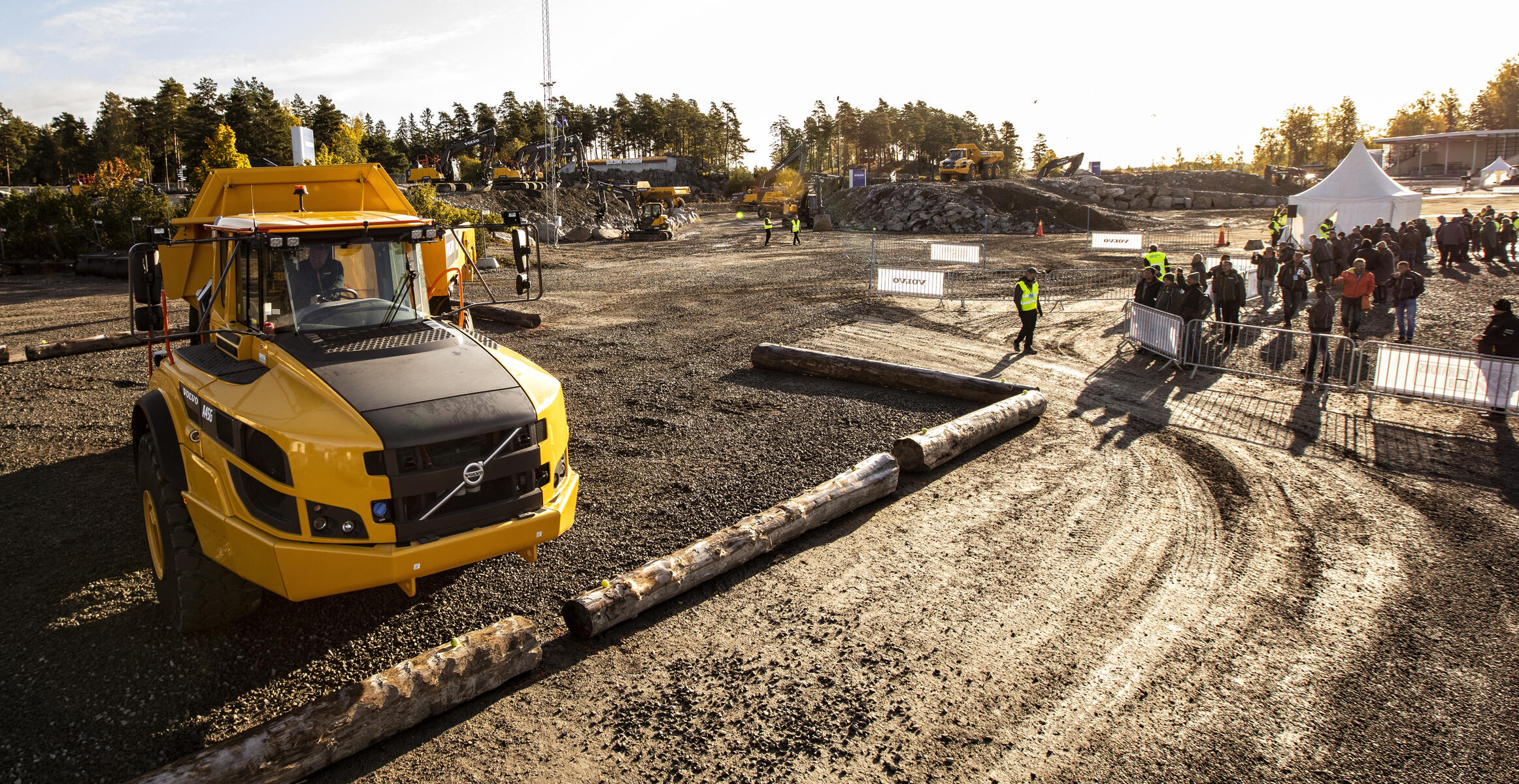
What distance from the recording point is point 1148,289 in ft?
50.6

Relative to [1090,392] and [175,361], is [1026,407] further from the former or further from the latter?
[175,361]

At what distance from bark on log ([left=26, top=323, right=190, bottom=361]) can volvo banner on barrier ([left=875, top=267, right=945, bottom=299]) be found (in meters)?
15.6

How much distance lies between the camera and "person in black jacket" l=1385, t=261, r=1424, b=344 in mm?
14414

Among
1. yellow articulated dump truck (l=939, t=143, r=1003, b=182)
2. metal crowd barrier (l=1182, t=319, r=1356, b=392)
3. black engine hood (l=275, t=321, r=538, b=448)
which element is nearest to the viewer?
black engine hood (l=275, t=321, r=538, b=448)

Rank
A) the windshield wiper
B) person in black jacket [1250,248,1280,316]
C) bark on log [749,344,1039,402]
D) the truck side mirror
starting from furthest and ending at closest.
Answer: person in black jacket [1250,248,1280,316] < bark on log [749,344,1039,402] < the windshield wiper < the truck side mirror

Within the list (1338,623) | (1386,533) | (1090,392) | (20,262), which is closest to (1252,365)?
(1090,392)

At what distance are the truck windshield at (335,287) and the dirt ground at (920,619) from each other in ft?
7.12

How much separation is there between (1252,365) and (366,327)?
46.0ft

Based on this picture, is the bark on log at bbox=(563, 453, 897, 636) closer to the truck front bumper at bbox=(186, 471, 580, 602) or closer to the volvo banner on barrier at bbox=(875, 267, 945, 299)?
the truck front bumper at bbox=(186, 471, 580, 602)

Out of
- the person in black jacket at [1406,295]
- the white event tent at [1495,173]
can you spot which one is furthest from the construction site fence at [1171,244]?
the white event tent at [1495,173]

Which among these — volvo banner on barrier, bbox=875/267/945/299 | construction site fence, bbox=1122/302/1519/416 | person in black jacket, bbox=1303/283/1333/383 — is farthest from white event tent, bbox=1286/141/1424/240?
person in black jacket, bbox=1303/283/1333/383

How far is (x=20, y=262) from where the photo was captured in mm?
27562

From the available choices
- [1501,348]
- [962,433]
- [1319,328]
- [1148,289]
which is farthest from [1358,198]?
[962,433]

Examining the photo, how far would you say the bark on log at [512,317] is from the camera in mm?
17562
